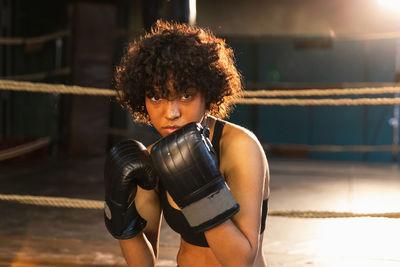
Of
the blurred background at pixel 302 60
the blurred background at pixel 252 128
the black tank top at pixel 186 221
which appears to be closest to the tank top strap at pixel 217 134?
the black tank top at pixel 186 221

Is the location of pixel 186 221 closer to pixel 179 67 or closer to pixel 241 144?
pixel 241 144

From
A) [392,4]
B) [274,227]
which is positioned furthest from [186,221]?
[392,4]

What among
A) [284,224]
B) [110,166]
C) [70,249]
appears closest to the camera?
[110,166]

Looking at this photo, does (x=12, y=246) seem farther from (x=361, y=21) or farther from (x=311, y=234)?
(x=361, y=21)

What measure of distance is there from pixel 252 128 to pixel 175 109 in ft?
16.0

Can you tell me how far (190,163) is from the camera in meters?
0.84

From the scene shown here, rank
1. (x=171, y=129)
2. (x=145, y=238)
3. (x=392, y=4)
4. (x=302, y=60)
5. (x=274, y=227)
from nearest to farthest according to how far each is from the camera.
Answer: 1. (x=171, y=129)
2. (x=145, y=238)
3. (x=274, y=227)
4. (x=392, y=4)
5. (x=302, y=60)

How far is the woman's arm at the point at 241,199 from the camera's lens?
35.0 inches

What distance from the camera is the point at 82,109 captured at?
13.6 ft

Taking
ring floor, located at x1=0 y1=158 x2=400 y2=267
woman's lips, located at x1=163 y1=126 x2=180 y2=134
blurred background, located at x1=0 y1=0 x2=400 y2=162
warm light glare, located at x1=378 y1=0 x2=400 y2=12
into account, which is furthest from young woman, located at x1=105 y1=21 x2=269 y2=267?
warm light glare, located at x1=378 y1=0 x2=400 y2=12

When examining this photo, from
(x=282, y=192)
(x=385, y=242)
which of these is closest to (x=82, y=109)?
(x=282, y=192)

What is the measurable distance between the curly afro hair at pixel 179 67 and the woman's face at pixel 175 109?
0.05 ft

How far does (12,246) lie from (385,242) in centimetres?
142

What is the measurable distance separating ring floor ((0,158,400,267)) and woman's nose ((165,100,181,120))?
83cm
